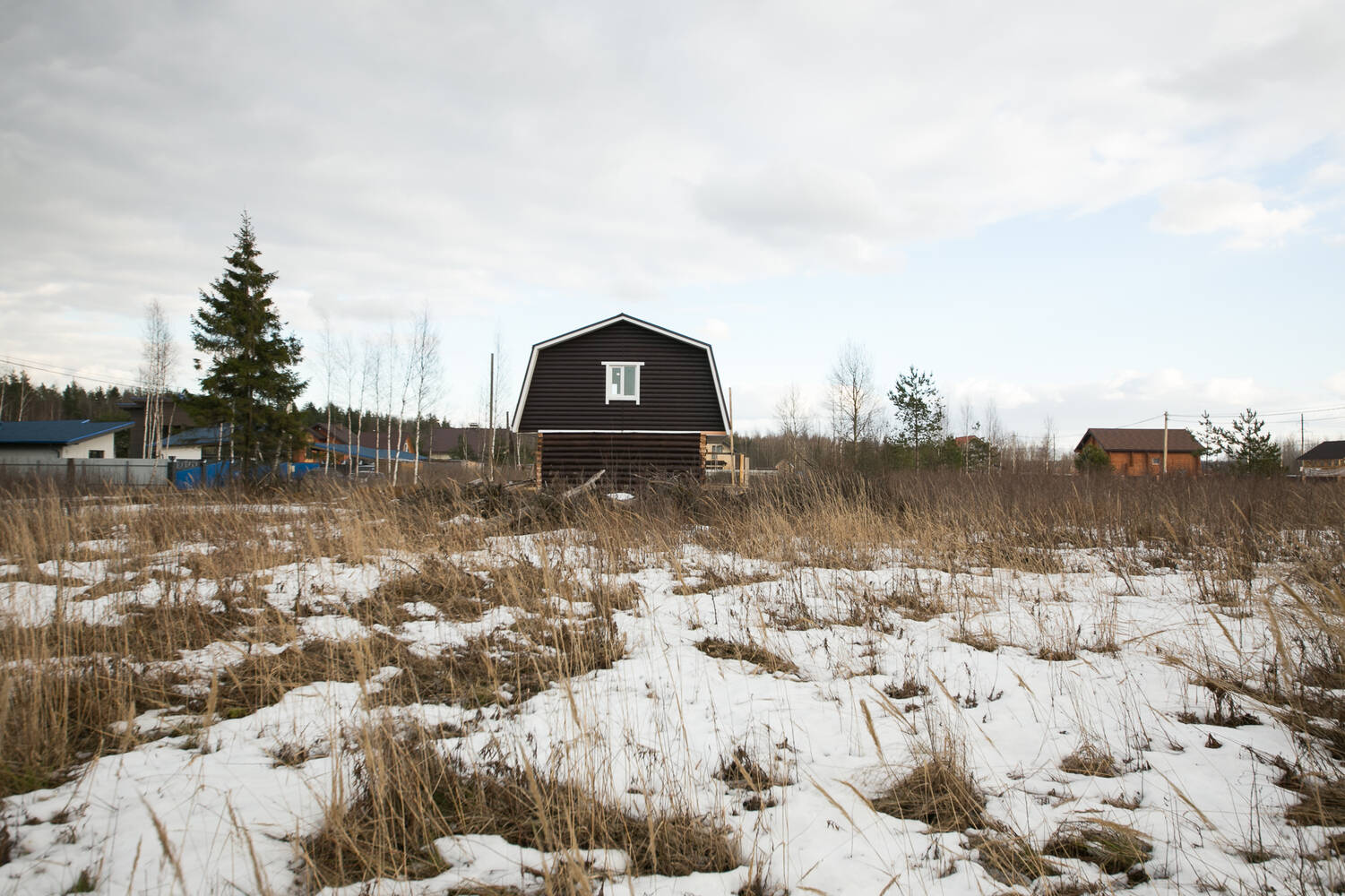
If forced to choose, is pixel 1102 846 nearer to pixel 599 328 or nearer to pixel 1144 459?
pixel 599 328

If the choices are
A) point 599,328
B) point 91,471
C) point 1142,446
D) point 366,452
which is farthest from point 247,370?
point 1142,446

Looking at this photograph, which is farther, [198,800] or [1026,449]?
[1026,449]

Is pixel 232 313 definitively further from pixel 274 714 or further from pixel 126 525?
pixel 274 714

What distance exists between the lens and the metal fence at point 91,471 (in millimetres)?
14973

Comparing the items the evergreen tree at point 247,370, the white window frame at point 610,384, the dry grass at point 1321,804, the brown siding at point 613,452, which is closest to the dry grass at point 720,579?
the dry grass at point 1321,804

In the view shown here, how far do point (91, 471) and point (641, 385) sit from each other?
16.6 m

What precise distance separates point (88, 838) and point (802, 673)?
3436 millimetres

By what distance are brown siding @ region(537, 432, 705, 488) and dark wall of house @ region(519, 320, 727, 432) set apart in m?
0.38

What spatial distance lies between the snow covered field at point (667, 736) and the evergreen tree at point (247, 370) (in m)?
16.5

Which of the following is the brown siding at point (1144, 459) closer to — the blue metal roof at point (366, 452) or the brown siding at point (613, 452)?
the brown siding at point (613, 452)

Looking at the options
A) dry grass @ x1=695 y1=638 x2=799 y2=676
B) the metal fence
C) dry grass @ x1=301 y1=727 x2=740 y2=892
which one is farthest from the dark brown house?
the metal fence

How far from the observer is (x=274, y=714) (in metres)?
3.37

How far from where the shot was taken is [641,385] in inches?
787

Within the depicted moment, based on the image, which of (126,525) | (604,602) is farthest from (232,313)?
(604,602)
